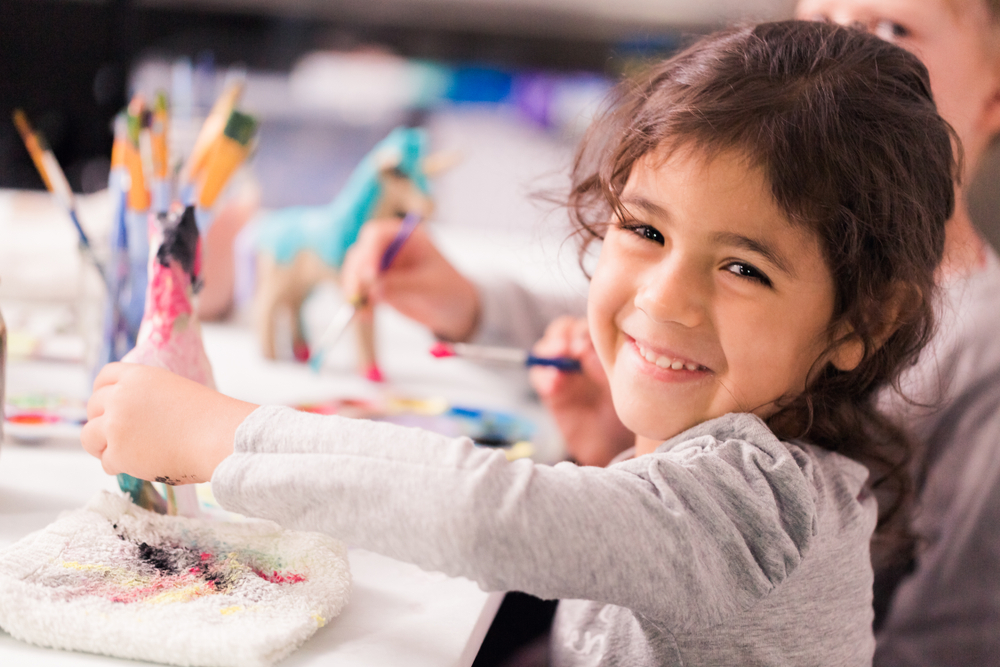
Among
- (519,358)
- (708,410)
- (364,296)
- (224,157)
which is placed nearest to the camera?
(708,410)

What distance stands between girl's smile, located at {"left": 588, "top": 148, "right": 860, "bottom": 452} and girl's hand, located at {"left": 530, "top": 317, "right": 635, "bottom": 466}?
23 cm

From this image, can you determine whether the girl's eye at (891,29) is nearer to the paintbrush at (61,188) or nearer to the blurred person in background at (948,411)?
the blurred person in background at (948,411)

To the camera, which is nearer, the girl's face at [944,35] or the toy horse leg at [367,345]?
the girl's face at [944,35]

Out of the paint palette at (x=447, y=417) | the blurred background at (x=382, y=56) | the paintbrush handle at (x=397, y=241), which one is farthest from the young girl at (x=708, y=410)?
the blurred background at (x=382, y=56)

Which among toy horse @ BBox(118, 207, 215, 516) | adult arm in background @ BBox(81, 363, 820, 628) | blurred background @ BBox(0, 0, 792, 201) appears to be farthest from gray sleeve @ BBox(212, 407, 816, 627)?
blurred background @ BBox(0, 0, 792, 201)

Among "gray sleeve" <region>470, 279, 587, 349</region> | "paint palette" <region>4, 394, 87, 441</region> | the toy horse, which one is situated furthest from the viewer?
"gray sleeve" <region>470, 279, 587, 349</region>

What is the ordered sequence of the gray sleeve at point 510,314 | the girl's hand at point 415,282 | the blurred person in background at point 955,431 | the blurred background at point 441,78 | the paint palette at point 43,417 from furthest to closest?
the blurred background at point 441,78 → the gray sleeve at point 510,314 → the girl's hand at point 415,282 → the blurred person in background at point 955,431 → the paint palette at point 43,417

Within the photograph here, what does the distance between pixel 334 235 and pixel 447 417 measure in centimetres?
22

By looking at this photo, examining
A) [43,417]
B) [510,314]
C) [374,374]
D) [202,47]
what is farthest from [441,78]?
[43,417]

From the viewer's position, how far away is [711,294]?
430 mm

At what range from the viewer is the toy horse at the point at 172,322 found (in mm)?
437

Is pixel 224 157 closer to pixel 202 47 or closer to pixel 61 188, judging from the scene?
pixel 61 188

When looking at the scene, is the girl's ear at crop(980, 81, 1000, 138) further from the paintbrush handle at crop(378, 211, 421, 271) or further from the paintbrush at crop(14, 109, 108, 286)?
the paintbrush at crop(14, 109, 108, 286)

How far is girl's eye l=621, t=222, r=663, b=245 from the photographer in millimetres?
459
